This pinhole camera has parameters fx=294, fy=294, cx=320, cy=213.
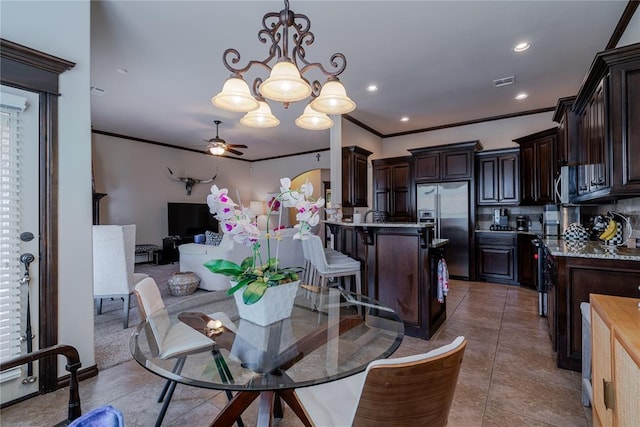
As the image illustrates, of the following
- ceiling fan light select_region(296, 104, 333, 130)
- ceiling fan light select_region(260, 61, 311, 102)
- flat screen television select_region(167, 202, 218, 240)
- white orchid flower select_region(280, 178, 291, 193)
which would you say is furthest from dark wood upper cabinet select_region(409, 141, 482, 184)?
flat screen television select_region(167, 202, 218, 240)

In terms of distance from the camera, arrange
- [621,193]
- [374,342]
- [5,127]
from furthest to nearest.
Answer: [621,193], [5,127], [374,342]

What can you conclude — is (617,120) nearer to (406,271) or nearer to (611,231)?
(611,231)

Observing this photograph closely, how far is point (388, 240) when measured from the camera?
3105 mm

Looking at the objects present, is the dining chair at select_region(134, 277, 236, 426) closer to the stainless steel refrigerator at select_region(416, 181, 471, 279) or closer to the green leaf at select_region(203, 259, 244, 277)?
the green leaf at select_region(203, 259, 244, 277)

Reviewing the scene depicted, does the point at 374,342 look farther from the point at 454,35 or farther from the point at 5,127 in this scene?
the point at 454,35

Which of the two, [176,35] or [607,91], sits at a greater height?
[176,35]

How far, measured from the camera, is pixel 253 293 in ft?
4.65

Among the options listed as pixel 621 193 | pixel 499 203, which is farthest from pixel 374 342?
pixel 499 203

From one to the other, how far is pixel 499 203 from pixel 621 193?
3193 millimetres

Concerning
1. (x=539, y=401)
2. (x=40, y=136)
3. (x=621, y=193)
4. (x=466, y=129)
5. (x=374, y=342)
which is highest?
(x=466, y=129)

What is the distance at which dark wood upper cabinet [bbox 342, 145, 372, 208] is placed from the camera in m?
4.91

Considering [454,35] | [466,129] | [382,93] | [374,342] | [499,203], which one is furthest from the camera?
[466,129]

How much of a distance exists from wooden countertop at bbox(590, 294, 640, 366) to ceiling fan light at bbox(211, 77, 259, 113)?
2.30m

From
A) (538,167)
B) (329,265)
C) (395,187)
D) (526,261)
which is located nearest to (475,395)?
(329,265)
